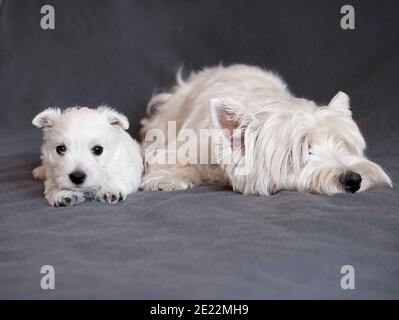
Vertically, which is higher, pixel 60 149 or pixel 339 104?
pixel 339 104

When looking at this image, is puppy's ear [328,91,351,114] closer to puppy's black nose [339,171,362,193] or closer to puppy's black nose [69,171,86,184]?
puppy's black nose [339,171,362,193]

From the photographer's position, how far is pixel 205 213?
2.12m

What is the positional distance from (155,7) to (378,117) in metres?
1.59

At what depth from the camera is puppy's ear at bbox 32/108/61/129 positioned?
2.40 m

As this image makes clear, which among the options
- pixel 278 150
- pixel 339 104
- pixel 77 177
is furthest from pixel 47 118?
pixel 339 104

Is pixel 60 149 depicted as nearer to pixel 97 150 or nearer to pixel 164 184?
pixel 97 150

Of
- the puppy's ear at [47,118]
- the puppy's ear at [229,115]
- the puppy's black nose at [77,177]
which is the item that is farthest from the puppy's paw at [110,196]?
the puppy's ear at [229,115]

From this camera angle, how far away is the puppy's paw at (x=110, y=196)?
91.8 inches

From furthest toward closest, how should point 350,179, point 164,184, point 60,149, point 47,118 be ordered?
1. point 164,184
2. point 47,118
3. point 60,149
4. point 350,179

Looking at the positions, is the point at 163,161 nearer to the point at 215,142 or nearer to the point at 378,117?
the point at 215,142

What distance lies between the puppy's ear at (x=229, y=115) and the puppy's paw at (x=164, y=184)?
1.07 ft

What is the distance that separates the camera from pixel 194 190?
252 cm

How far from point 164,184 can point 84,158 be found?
1.38ft
